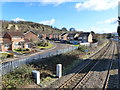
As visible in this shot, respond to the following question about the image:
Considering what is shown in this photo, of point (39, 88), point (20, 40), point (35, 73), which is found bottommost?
point (39, 88)

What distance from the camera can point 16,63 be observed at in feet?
38.8

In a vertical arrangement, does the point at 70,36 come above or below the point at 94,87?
above

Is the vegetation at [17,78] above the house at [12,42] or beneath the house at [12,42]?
beneath

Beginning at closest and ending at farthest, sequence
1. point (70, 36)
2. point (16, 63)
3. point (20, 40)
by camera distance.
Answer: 1. point (16, 63)
2. point (20, 40)
3. point (70, 36)

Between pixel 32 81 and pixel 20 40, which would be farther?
pixel 20 40

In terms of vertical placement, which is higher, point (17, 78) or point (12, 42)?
point (12, 42)

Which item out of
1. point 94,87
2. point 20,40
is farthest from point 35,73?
point 20,40

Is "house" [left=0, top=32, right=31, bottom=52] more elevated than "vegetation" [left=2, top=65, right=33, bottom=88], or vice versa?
"house" [left=0, top=32, right=31, bottom=52]

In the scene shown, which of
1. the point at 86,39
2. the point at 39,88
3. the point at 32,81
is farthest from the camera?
the point at 86,39

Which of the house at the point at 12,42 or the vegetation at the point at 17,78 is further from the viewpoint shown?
the house at the point at 12,42

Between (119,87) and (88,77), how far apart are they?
284cm

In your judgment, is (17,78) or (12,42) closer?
(17,78)

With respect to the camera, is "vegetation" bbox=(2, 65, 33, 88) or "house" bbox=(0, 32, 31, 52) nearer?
"vegetation" bbox=(2, 65, 33, 88)

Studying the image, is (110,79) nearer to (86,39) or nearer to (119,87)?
(119,87)
